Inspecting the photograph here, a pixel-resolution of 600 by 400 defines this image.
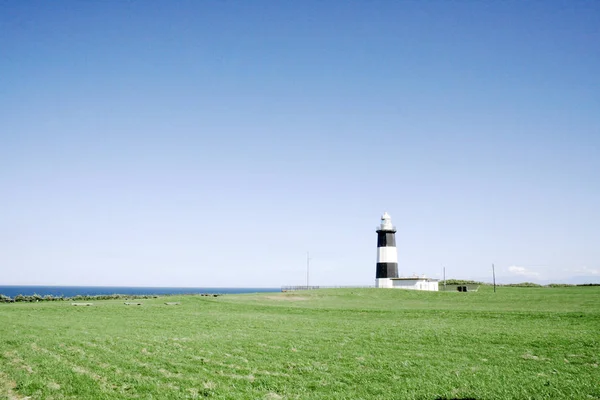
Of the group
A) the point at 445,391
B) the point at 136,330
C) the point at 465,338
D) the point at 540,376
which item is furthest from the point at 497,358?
the point at 136,330

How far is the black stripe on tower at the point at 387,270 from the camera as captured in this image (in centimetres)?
9444

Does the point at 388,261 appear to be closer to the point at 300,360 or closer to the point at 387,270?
the point at 387,270

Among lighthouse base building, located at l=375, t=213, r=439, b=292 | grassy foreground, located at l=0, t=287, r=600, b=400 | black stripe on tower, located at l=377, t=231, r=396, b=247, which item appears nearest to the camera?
grassy foreground, located at l=0, t=287, r=600, b=400

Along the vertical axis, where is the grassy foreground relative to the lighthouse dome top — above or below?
below

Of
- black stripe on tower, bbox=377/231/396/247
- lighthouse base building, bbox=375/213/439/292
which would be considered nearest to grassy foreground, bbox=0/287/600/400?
lighthouse base building, bbox=375/213/439/292

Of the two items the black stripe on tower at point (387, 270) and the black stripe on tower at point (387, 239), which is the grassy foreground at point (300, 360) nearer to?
the black stripe on tower at point (387, 270)

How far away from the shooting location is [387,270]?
94.6m

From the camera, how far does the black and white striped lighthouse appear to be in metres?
94.6

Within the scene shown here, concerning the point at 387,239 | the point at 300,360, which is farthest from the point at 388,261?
the point at 300,360

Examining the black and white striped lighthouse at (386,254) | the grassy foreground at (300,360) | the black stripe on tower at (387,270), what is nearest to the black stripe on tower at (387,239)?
the black and white striped lighthouse at (386,254)

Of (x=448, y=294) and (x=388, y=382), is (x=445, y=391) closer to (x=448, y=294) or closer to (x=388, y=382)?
(x=388, y=382)

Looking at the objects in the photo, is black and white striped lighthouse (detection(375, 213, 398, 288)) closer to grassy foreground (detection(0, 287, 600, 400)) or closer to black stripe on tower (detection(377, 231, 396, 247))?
black stripe on tower (detection(377, 231, 396, 247))

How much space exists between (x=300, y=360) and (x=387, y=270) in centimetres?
7744

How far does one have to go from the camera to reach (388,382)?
1627 centimetres
